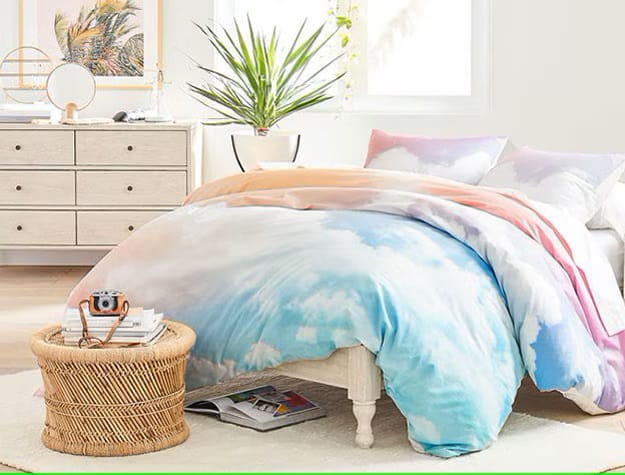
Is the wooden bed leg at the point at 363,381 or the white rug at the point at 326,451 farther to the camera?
A: the wooden bed leg at the point at 363,381

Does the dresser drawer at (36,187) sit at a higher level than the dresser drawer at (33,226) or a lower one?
higher

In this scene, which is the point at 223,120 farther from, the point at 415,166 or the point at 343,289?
the point at 343,289

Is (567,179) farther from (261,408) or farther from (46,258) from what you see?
(46,258)

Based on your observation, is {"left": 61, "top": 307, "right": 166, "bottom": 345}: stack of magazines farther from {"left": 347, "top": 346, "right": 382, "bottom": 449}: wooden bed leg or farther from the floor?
{"left": 347, "top": 346, "right": 382, "bottom": 449}: wooden bed leg

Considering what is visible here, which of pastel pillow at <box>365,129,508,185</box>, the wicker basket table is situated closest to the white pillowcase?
pastel pillow at <box>365,129,508,185</box>

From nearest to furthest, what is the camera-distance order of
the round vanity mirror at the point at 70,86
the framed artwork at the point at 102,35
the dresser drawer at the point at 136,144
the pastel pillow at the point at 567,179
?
1. the pastel pillow at the point at 567,179
2. the dresser drawer at the point at 136,144
3. the round vanity mirror at the point at 70,86
4. the framed artwork at the point at 102,35

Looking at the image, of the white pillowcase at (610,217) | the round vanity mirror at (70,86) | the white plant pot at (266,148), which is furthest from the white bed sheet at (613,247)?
the round vanity mirror at (70,86)

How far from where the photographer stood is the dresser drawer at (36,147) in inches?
221

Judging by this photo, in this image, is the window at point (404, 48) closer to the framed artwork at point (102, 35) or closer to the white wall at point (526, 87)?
the white wall at point (526, 87)

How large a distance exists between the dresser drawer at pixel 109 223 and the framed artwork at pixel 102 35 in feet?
2.50

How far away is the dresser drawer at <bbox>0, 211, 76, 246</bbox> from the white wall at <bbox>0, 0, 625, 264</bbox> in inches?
27.2

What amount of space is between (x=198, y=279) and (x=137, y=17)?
310 cm

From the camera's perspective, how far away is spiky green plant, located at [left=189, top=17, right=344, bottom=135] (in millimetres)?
5578

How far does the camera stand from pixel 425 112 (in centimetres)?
600
